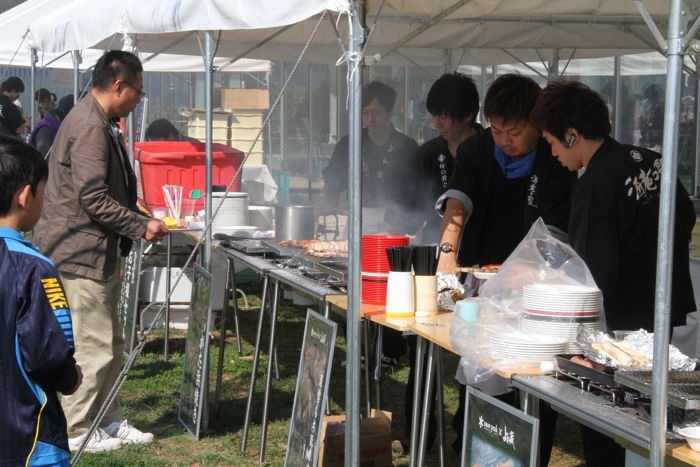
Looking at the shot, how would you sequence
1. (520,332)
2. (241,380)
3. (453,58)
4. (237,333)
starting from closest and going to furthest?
(520,332), (241,380), (237,333), (453,58)

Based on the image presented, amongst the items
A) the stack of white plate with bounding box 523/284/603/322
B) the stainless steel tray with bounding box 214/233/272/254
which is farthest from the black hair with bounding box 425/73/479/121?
the stack of white plate with bounding box 523/284/603/322

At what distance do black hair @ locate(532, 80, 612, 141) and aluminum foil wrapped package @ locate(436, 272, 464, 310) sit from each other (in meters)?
0.89

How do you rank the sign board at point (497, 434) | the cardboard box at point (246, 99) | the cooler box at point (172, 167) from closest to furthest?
the sign board at point (497, 434) → the cooler box at point (172, 167) → the cardboard box at point (246, 99)

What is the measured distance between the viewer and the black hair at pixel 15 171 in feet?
7.63

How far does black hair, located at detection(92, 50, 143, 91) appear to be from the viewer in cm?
449

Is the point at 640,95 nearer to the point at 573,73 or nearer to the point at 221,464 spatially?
the point at 573,73

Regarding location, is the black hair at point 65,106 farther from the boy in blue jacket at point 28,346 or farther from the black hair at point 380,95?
the boy in blue jacket at point 28,346

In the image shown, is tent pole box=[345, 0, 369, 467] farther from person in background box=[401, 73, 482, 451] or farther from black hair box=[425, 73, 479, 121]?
black hair box=[425, 73, 479, 121]

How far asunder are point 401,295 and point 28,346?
1.51 metres

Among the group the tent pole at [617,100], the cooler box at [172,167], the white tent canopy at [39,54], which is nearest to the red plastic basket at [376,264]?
the cooler box at [172,167]

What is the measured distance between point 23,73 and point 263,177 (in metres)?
12.8

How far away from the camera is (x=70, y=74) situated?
51.3 ft

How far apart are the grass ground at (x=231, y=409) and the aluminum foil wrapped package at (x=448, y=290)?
1.17 meters

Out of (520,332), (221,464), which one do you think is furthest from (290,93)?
(520,332)
